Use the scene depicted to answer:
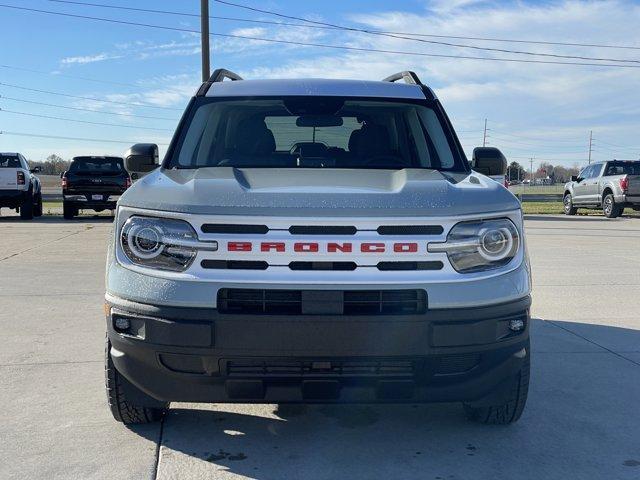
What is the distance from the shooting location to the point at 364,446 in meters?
3.29

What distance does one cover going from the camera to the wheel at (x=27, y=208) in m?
18.9

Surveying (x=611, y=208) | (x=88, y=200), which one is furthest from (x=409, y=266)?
(x=611, y=208)

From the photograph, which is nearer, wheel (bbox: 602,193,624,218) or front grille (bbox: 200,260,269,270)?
front grille (bbox: 200,260,269,270)

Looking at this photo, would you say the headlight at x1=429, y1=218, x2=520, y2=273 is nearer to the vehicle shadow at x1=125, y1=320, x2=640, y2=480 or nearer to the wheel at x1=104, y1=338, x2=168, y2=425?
the vehicle shadow at x1=125, y1=320, x2=640, y2=480

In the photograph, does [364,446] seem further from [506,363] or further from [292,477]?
[506,363]

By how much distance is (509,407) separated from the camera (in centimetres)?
343

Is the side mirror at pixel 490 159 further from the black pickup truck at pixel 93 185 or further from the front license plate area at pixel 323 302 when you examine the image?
the black pickup truck at pixel 93 185

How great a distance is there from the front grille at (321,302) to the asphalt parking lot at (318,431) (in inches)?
30.0

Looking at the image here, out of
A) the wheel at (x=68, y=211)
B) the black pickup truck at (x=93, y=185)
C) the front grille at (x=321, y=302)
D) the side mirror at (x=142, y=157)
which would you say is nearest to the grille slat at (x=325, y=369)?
the front grille at (x=321, y=302)

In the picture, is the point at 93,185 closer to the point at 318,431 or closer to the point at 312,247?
the point at 318,431

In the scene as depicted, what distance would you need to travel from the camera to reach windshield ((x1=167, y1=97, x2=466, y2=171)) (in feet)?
13.2

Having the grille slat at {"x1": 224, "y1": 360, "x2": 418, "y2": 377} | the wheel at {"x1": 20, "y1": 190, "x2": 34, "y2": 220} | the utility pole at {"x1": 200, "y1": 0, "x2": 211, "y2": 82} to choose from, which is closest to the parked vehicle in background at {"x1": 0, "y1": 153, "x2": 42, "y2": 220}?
the wheel at {"x1": 20, "y1": 190, "x2": 34, "y2": 220}

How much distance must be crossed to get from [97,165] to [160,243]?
55.9ft

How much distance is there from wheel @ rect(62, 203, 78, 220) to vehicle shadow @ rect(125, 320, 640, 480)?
1645 centimetres
